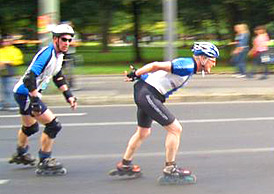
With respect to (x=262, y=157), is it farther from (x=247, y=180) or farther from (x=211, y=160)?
(x=247, y=180)

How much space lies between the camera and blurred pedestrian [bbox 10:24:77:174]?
5316 mm

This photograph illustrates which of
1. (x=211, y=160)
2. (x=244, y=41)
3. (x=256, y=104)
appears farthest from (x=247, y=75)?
(x=211, y=160)

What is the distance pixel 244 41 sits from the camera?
15.6 metres

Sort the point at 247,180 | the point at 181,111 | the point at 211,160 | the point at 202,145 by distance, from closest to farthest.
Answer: the point at 247,180 < the point at 211,160 < the point at 202,145 < the point at 181,111

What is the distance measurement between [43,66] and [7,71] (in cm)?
591

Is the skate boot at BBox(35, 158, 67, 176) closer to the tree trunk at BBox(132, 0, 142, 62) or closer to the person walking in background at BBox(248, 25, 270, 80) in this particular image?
the person walking in background at BBox(248, 25, 270, 80)

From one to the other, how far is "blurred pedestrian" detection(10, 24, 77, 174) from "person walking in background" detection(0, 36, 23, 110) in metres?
5.20

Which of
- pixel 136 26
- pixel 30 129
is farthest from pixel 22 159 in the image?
pixel 136 26

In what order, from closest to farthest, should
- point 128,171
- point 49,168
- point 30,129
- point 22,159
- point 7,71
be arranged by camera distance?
point 128,171
point 49,168
point 30,129
point 22,159
point 7,71

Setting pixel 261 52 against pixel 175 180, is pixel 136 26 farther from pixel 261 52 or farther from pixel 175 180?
pixel 175 180

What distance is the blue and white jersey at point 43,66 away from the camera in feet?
17.6

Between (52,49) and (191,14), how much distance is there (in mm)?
19688

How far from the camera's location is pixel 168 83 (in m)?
5.27

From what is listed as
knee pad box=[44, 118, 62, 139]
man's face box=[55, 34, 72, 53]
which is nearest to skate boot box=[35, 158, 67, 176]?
knee pad box=[44, 118, 62, 139]
